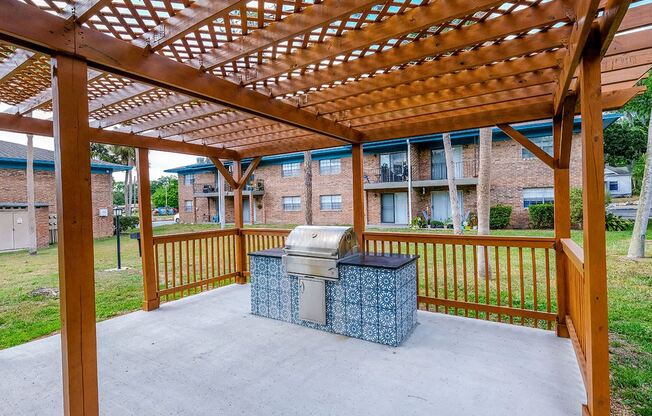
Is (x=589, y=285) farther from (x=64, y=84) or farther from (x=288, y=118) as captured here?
(x=64, y=84)

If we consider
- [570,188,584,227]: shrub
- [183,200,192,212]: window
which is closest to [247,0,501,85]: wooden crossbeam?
[570,188,584,227]: shrub

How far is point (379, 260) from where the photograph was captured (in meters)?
3.95

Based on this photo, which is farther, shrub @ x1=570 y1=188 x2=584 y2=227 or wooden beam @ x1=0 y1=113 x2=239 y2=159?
shrub @ x1=570 y1=188 x2=584 y2=227

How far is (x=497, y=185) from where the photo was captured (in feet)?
46.8

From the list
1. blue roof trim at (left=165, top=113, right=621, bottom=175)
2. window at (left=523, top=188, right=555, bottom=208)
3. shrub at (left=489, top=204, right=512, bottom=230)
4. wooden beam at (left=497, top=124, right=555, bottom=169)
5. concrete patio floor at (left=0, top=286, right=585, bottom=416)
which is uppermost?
blue roof trim at (left=165, top=113, right=621, bottom=175)

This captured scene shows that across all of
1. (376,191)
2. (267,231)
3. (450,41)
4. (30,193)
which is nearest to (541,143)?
(376,191)

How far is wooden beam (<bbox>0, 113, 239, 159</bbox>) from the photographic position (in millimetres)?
3724

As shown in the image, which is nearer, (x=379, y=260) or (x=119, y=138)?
(x=379, y=260)

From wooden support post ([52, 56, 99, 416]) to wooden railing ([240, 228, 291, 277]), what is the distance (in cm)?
405

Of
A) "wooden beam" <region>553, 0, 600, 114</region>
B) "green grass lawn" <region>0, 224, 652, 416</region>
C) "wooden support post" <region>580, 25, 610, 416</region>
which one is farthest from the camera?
"green grass lawn" <region>0, 224, 652, 416</region>

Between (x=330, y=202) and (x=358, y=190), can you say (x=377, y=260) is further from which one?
(x=330, y=202)

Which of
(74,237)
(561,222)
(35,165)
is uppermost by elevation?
(35,165)

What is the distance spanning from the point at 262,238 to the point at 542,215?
38.4ft

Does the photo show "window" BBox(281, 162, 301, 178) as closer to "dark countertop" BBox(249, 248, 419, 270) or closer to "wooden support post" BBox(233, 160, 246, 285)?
"wooden support post" BBox(233, 160, 246, 285)
